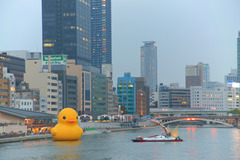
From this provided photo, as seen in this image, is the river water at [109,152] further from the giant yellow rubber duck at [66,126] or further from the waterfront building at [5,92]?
the waterfront building at [5,92]

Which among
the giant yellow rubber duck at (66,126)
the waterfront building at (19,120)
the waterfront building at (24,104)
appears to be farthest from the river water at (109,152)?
the waterfront building at (24,104)

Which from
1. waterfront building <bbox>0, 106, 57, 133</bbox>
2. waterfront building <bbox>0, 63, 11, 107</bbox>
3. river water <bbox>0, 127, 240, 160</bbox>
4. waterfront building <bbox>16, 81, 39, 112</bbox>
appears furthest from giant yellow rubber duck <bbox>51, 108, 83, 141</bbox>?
waterfront building <bbox>16, 81, 39, 112</bbox>

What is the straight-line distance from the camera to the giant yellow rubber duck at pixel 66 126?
4276 inches

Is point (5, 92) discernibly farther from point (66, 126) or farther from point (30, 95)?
point (66, 126)

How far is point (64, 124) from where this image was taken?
109375 millimetres

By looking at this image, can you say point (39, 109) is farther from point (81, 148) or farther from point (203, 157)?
point (203, 157)

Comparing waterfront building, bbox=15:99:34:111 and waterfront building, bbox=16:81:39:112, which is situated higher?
waterfront building, bbox=16:81:39:112

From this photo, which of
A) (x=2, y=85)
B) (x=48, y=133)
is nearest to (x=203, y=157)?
(x=48, y=133)

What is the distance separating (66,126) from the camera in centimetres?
10994

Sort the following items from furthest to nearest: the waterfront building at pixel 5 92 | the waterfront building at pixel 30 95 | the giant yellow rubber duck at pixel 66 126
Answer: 1. the waterfront building at pixel 30 95
2. the waterfront building at pixel 5 92
3. the giant yellow rubber duck at pixel 66 126

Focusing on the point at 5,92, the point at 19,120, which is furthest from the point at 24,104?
the point at 19,120

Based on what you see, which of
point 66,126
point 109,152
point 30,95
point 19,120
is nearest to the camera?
point 109,152

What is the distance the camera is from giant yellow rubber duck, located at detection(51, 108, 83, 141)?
109 m

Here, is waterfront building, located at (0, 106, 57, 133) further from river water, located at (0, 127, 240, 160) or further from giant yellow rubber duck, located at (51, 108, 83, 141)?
river water, located at (0, 127, 240, 160)
